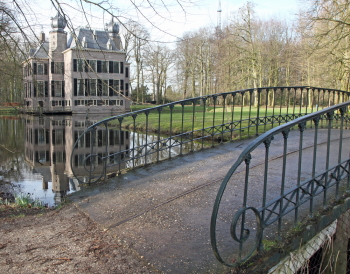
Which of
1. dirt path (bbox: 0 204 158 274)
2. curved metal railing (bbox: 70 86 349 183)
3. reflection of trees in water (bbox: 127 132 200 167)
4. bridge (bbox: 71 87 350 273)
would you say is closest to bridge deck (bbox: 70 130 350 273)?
bridge (bbox: 71 87 350 273)

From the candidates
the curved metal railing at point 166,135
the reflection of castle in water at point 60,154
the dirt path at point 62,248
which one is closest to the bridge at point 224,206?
the dirt path at point 62,248

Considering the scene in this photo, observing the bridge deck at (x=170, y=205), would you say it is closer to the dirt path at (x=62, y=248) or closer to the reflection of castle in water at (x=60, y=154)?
the dirt path at (x=62, y=248)

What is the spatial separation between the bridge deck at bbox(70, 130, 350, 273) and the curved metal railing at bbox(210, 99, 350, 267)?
0.26ft

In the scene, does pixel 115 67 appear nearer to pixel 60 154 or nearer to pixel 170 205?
pixel 60 154

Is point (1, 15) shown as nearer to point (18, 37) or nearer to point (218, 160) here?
point (18, 37)

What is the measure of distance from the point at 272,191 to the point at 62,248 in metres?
2.97

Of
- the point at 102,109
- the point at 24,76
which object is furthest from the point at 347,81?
the point at 102,109

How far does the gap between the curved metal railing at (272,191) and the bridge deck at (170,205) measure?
0.26 feet

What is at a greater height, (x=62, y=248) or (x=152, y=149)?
(x=152, y=149)

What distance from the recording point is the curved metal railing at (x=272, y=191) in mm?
2721

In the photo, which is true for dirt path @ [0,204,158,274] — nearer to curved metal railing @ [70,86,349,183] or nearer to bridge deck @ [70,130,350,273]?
bridge deck @ [70,130,350,273]

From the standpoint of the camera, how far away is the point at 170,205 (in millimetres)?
4441

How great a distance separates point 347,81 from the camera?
1945 cm

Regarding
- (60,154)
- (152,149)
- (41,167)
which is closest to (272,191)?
(152,149)
